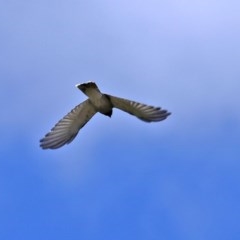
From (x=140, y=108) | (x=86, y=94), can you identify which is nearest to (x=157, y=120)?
(x=140, y=108)

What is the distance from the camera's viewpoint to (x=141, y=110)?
69.5 feet

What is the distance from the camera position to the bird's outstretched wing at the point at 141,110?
68.6 ft

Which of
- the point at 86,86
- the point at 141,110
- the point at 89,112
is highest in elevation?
the point at 141,110

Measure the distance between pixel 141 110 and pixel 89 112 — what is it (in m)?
1.63

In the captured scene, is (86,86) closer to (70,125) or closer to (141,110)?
(70,125)

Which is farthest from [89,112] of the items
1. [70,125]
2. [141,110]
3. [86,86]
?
[141,110]

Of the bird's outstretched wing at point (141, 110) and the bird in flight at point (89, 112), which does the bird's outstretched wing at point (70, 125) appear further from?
the bird's outstretched wing at point (141, 110)

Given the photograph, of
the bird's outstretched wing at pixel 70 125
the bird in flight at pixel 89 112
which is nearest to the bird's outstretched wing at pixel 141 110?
the bird in flight at pixel 89 112

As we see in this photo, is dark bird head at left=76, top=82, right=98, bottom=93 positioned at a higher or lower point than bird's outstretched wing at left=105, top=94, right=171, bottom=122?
lower

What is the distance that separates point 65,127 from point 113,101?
1.70 meters

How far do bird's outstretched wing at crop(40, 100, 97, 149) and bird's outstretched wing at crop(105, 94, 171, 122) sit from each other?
0.82 m

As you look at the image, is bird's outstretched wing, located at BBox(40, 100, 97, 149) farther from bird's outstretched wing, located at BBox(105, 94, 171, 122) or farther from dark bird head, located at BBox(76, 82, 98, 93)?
bird's outstretched wing, located at BBox(105, 94, 171, 122)

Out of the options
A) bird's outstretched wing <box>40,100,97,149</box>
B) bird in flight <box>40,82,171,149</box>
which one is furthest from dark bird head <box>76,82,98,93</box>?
bird's outstretched wing <box>40,100,97,149</box>

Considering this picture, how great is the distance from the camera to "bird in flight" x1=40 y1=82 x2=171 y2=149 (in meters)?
21.0
